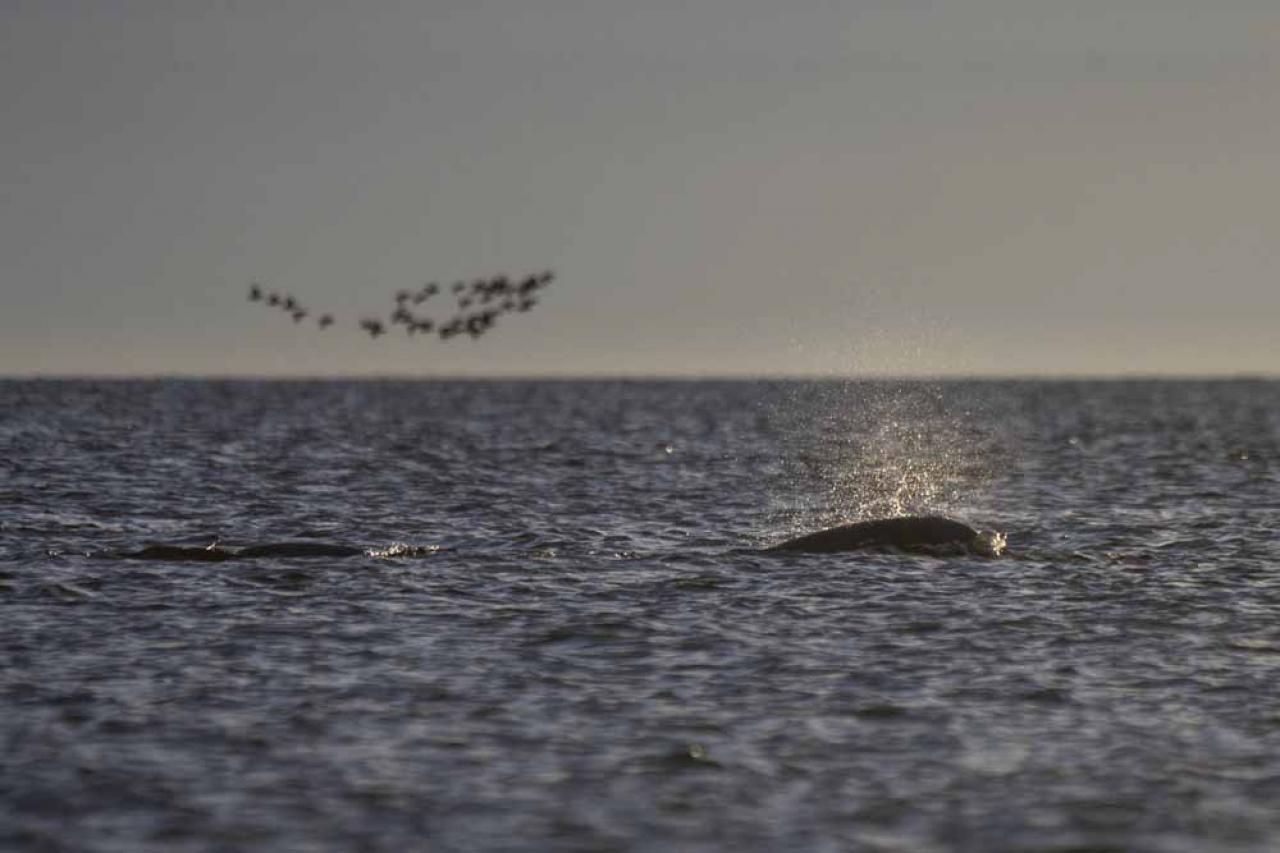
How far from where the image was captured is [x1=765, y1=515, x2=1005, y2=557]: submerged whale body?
34.9 metres

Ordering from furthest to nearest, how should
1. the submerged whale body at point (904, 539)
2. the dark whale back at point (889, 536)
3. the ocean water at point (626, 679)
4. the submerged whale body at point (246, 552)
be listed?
the dark whale back at point (889, 536)
the submerged whale body at point (904, 539)
the submerged whale body at point (246, 552)
the ocean water at point (626, 679)

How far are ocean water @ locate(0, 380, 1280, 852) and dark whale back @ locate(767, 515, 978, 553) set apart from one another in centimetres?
113

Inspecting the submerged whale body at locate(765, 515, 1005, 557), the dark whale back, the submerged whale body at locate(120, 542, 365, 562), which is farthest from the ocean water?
the dark whale back

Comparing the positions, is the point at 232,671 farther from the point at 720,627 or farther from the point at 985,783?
the point at 985,783

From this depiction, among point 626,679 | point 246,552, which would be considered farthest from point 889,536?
point 626,679

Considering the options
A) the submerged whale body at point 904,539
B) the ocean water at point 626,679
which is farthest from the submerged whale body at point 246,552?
the submerged whale body at point 904,539

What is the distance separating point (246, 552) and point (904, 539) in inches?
463

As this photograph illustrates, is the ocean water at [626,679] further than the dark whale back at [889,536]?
No

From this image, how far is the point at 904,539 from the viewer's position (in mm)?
35188

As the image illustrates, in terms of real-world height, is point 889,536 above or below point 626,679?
above

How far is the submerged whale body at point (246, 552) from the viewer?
3262cm

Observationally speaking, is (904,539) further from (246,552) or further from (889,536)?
(246,552)

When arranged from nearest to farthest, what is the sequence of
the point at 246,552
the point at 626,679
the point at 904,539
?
the point at 626,679, the point at 246,552, the point at 904,539

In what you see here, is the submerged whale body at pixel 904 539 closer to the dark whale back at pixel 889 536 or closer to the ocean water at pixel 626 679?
the dark whale back at pixel 889 536
